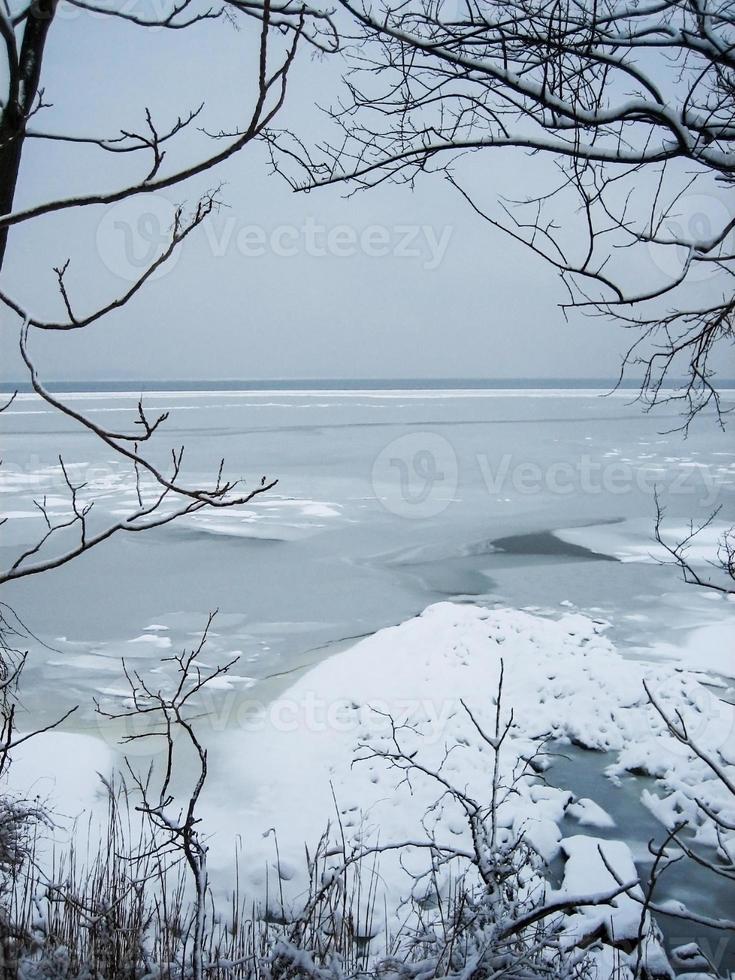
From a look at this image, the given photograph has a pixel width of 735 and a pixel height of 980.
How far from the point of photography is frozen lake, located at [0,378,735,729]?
8953 millimetres

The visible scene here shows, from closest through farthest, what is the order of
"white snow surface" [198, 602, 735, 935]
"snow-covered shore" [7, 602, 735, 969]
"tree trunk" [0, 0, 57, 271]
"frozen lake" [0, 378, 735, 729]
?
"tree trunk" [0, 0, 57, 271], "snow-covered shore" [7, 602, 735, 969], "white snow surface" [198, 602, 735, 935], "frozen lake" [0, 378, 735, 729]

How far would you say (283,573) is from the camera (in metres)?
11.5

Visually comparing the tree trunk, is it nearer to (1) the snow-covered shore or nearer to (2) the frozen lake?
(1) the snow-covered shore

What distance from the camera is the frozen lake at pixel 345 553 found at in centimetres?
895

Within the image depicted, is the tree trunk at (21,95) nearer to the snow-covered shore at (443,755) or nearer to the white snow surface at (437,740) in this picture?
the snow-covered shore at (443,755)

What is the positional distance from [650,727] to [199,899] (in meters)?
4.95

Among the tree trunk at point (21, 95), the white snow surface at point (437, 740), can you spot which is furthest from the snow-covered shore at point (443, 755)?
the tree trunk at point (21, 95)

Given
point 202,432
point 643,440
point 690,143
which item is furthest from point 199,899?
point 202,432

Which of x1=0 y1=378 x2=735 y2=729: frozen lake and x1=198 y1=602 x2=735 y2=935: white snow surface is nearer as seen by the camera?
x1=198 y1=602 x2=735 y2=935: white snow surface

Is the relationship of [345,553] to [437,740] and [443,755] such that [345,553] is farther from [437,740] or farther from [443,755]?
[443,755]

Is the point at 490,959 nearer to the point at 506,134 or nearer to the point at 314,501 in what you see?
the point at 506,134

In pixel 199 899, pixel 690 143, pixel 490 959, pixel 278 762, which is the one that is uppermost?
pixel 690 143

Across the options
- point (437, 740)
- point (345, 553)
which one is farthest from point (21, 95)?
point (345, 553)

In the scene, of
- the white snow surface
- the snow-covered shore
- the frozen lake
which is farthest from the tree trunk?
the frozen lake
